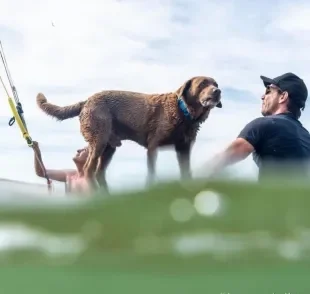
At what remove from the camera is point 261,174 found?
341 cm

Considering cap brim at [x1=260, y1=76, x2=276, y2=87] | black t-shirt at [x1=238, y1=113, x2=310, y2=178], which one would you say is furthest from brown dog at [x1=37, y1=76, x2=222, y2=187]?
black t-shirt at [x1=238, y1=113, x2=310, y2=178]

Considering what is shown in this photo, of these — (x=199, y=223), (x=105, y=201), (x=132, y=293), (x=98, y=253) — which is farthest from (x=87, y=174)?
(x=132, y=293)

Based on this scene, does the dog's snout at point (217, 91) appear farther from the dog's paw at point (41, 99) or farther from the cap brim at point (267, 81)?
the dog's paw at point (41, 99)

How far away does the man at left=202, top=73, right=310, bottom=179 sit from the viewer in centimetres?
322

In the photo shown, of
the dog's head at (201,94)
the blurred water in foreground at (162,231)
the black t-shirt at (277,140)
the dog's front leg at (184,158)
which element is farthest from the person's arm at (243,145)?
the dog's head at (201,94)

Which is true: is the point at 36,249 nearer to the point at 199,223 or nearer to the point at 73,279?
the point at 73,279

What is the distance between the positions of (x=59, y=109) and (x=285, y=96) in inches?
83.7

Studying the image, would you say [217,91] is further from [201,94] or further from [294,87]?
[294,87]

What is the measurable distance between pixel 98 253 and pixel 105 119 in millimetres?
1196

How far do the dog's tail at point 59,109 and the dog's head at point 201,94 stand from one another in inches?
36.4

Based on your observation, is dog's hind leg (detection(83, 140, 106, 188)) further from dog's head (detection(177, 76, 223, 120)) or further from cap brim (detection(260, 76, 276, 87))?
cap brim (detection(260, 76, 276, 87))

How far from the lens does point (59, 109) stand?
4.77 meters

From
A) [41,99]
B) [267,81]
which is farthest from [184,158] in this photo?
[41,99]

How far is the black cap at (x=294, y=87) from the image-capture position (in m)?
3.62
